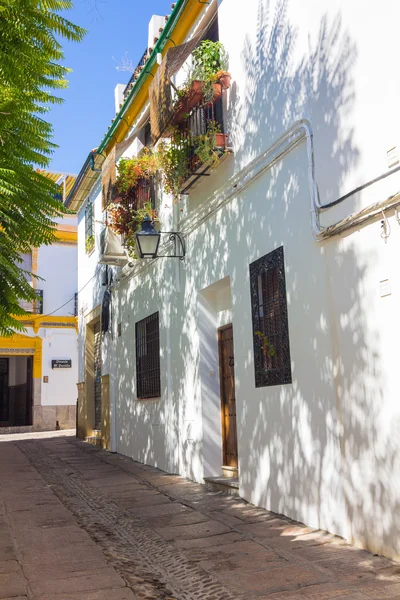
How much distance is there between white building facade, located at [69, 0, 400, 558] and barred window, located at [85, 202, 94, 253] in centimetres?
609

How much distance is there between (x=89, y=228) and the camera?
53.9 feet

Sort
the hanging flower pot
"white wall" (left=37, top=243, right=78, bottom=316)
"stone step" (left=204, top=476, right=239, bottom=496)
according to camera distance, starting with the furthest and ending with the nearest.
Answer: "white wall" (left=37, top=243, right=78, bottom=316)
the hanging flower pot
"stone step" (left=204, top=476, right=239, bottom=496)

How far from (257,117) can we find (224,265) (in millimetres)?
1847

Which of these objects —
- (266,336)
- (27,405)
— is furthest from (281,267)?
(27,405)

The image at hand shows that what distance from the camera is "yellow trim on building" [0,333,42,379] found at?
23000 mm

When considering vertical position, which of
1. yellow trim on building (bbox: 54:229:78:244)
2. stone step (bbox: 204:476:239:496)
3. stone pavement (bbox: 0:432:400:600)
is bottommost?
stone pavement (bbox: 0:432:400:600)

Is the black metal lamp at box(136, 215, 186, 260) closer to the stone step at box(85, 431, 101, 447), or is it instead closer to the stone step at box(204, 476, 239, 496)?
the stone step at box(204, 476, 239, 496)

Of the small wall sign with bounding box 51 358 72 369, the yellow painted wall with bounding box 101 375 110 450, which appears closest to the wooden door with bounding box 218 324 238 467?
the yellow painted wall with bounding box 101 375 110 450

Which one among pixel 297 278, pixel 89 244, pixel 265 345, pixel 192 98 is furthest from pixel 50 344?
pixel 297 278

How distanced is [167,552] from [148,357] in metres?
6.09

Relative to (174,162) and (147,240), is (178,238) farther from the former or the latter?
(174,162)

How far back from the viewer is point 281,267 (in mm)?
6590

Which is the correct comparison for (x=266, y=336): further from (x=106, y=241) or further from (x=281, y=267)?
(x=106, y=241)

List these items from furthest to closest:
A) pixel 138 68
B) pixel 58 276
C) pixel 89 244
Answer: pixel 58 276
pixel 89 244
pixel 138 68
